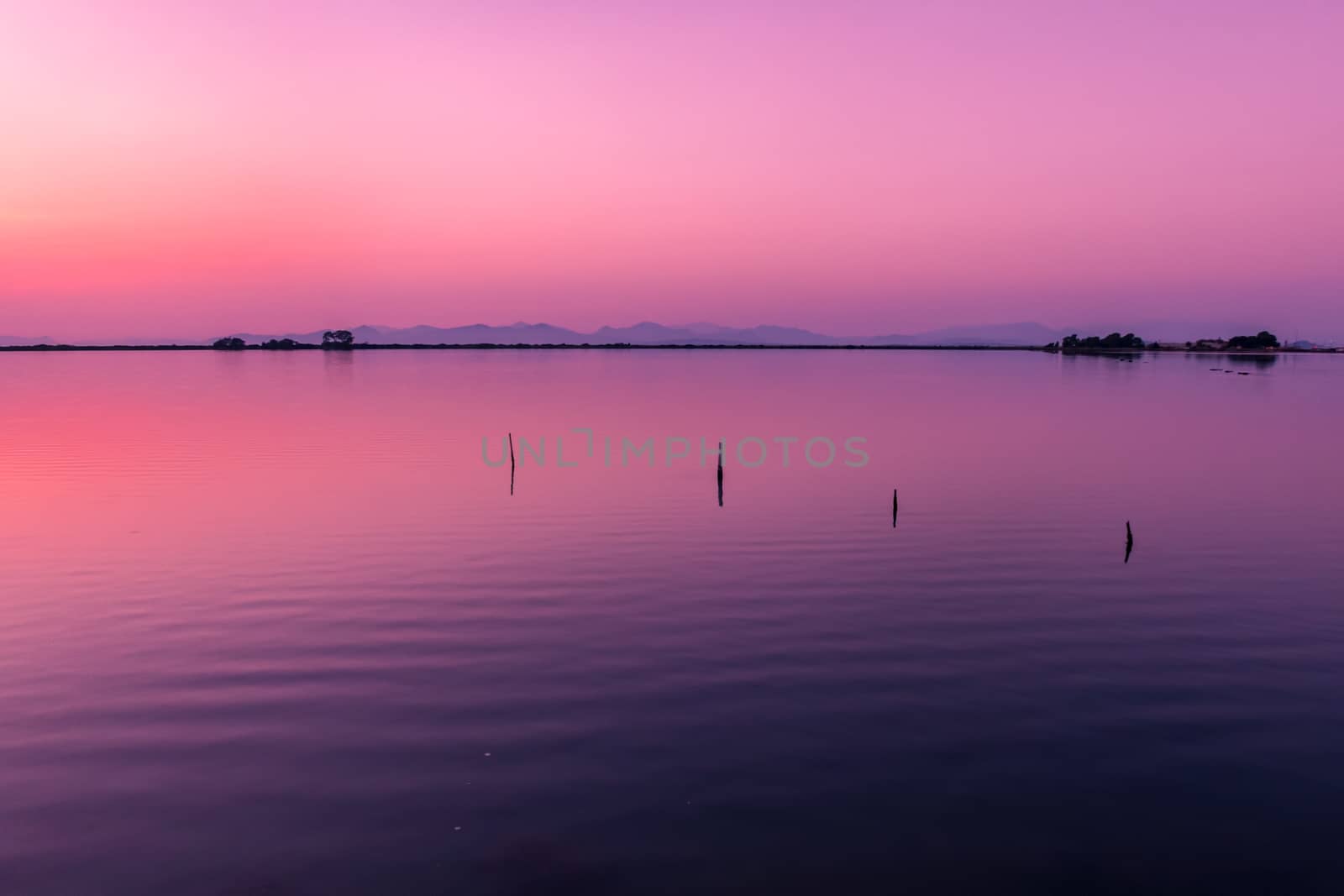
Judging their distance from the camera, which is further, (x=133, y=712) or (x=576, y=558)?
(x=576, y=558)

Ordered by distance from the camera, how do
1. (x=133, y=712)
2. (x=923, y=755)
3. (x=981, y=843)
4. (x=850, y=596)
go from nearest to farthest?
(x=981, y=843) < (x=923, y=755) < (x=133, y=712) < (x=850, y=596)

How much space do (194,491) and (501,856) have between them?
3393cm

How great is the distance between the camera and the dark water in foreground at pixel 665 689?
1101 cm

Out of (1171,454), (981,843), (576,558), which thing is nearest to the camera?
(981,843)

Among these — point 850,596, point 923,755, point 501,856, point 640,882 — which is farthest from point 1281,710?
point 501,856

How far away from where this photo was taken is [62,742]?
543 inches

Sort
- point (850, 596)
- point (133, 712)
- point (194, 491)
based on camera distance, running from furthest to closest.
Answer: point (194, 491) → point (850, 596) → point (133, 712)

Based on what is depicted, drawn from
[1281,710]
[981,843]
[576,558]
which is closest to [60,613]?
[576,558]

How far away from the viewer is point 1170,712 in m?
15.1

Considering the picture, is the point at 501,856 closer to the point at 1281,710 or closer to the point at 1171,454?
the point at 1281,710

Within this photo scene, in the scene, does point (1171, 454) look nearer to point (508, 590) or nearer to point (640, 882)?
point (508, 590)

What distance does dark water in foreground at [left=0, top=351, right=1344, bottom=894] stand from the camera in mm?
11008

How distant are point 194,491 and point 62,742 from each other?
90.1 ft

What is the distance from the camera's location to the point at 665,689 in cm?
1602
